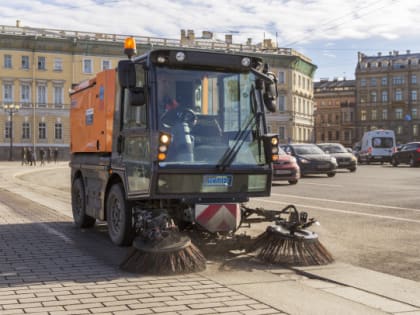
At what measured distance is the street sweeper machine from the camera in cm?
798

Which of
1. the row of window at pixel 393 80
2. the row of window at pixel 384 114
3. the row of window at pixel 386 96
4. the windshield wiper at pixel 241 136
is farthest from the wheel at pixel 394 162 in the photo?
the row of window at pixel 393 80

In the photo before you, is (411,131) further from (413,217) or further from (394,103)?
(413,217)

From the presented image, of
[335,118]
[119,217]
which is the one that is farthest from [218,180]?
[335,118]

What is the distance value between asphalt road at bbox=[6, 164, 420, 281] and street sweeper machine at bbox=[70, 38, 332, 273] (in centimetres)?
97

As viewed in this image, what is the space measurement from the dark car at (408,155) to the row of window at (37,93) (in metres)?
49.4

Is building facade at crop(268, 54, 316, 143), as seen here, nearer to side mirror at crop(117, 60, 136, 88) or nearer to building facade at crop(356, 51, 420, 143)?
building facade at crop(356, 51, 420, 143)

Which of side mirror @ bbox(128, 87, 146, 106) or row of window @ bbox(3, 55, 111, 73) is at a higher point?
row of window @ bbox(3, 55, 111, 73)

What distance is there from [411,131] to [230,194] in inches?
4772

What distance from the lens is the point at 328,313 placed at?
5.57m

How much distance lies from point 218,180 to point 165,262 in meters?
1.55

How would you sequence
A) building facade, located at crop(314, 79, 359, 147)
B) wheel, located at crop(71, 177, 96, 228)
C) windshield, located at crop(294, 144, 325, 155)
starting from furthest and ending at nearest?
building facade, located at crop(314, 79, 359, 147)
windshield, located at crop(294, 144, 325, 155)
wheel, located at crop(71, 177, 96, 228)

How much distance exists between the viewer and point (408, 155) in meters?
40.3

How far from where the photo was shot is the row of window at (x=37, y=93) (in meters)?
77.2

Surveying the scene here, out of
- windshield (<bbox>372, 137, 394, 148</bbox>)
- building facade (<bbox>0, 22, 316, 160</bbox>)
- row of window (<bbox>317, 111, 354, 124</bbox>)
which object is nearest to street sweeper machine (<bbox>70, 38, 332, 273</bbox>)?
windshield (<bbox>372, 137, 394, 148</bbox>)
